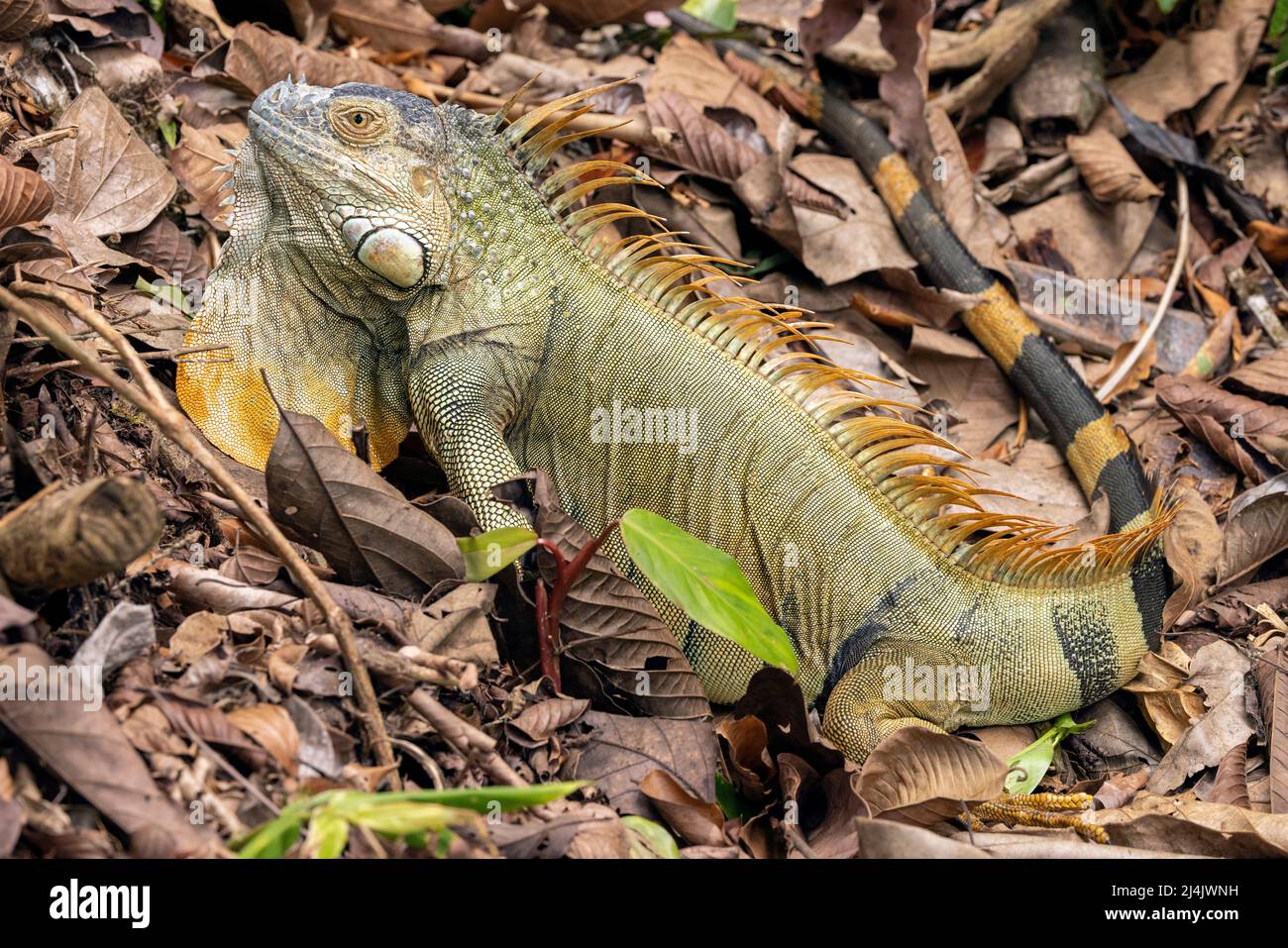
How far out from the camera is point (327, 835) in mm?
2297

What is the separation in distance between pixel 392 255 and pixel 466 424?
65 centimetres

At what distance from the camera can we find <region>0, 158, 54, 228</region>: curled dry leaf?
3.70m

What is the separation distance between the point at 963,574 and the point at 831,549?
521 millimetres

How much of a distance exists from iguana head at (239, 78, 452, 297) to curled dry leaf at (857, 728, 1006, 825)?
7.58ft

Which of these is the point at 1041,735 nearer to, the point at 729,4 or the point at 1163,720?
the point at 1163,720

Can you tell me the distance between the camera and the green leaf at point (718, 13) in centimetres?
646

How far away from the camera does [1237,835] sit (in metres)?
3.44

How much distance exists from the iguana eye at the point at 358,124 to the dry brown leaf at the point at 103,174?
1.14m

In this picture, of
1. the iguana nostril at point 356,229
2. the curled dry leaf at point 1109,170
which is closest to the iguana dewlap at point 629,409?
the iguana nostril at point 356,229

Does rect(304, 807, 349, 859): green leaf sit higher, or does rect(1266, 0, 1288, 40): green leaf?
rect(1266, 0, 1288, 40): green leaf

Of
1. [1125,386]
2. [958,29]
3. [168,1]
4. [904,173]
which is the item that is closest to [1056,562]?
[1125,386]

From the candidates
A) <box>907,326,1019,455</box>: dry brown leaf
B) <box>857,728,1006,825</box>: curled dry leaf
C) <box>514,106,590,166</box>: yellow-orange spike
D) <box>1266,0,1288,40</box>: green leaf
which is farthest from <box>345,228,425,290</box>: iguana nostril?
<box>1266,0,1288,40</box>: green leaf

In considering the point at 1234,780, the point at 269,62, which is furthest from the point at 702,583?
the point at 269,62

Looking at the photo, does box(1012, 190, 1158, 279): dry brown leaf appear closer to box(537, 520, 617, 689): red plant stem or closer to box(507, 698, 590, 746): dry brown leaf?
box(537, 520, 617, 689): red plant stem
